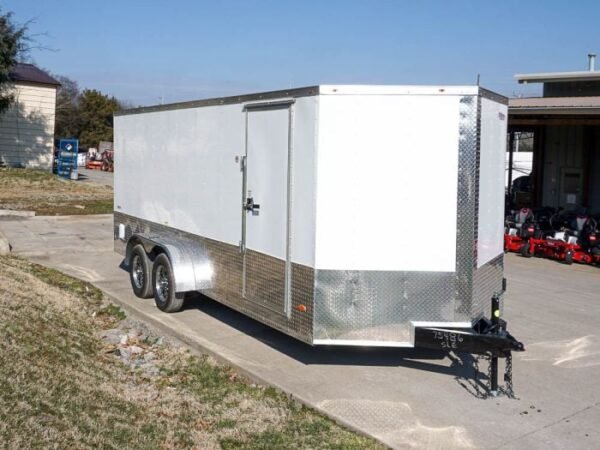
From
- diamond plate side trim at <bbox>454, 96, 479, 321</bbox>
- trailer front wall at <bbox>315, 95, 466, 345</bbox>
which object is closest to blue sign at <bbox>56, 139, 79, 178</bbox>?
trailer front wall at <bbox>315, 95, 466, 345</bbox>

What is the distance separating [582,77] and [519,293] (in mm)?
8691

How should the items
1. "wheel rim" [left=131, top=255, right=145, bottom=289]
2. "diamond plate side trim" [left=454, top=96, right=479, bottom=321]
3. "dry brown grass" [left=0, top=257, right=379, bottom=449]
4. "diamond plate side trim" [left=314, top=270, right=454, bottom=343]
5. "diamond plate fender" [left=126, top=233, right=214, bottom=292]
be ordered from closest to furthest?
1. "dry brown grass" [left=0, top=257, right=379, bottom=449]
2. "diamond plate side trim" [left=454, top=96, right=479, bottom=321]
3. "diamond plate side trim" [left=314, top=270, right=454, bottom=343]
4. "diamond plate fender" [left=126, top=233, right=214, bottom=292]
5. "wheel rim" [left=131, top=255, right=145, bottom=289]

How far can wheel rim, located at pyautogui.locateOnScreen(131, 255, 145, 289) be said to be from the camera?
32.3 ft

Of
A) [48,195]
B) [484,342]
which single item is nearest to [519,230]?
[484,342]

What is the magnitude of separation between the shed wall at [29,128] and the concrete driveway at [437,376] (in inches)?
1005

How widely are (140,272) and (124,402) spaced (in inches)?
169

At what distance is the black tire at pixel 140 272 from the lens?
959 centimetres

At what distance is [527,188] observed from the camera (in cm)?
1983

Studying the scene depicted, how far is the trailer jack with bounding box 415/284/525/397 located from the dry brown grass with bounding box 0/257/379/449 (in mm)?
1204

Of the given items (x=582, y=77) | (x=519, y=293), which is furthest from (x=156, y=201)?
(x=582, y=77)

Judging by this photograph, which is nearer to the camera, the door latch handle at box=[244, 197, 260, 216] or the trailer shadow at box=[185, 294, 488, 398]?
the trailer shadow at box=[185, 294, 488, 398]

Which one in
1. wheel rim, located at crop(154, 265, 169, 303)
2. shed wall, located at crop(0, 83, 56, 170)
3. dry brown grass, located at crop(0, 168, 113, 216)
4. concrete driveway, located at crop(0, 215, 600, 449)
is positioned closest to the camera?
concrete driveway, located at crop(0, 215, 600, 449)

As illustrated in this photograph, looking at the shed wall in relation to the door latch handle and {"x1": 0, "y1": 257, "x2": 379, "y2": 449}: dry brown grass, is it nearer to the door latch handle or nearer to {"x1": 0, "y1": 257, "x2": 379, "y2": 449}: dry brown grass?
{"x1": 0, "y1": 257, "x2": 379, "y2": 449}: dry brown grass

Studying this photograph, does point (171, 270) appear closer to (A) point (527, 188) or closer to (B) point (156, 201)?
(B) point (156, 201)
